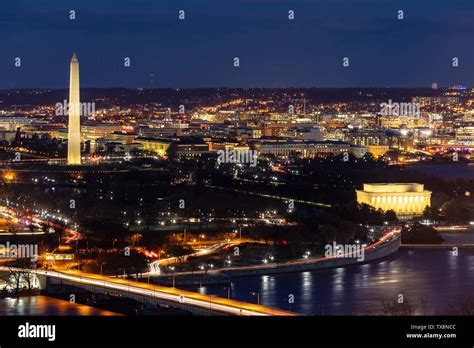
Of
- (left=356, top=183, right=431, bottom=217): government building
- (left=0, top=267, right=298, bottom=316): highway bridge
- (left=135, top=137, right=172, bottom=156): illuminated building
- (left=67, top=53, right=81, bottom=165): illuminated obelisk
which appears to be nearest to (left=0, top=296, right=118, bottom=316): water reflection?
(left=0, top=267, right=298, bottom=316): highway bridge

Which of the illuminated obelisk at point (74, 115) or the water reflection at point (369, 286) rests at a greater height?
the illuminated obelisk at point (74, 115)

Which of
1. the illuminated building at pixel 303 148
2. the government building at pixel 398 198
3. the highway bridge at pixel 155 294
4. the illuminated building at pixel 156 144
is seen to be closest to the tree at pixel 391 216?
the government building at pixel 398 198

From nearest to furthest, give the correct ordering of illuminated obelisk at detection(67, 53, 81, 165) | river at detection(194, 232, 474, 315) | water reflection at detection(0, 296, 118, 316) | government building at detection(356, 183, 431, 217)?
1. water reflection at detection(0, 296, 118, 316)
2. river at detection(194, 232, 474, 315)
3. government building at detection(356, 183, 431, 217)
4. illuminated obelisk at detection(67, 53, 81, 165)

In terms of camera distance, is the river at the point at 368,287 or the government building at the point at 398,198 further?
the government building at the point at 398,198

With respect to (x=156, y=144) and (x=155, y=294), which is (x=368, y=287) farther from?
(x=156, y=144)

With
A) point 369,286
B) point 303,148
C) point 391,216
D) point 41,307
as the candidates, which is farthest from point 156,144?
point 41,307

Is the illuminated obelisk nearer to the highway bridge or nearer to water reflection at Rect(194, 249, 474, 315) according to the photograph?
water reflection at Rect(194, 249, 474, 315)

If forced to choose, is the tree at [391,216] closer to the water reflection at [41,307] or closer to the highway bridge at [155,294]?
the highway bridge at [155,294]

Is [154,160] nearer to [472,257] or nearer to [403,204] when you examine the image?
[403,204]
